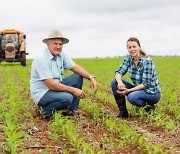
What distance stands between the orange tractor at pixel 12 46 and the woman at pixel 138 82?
19174 millimetres

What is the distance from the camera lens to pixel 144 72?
675 cm

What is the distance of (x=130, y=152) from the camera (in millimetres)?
4629

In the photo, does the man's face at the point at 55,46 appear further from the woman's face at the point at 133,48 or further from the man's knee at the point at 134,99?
the man's knee at the point at 134,99

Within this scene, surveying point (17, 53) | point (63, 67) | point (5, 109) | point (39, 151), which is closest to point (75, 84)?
point (63, 67)

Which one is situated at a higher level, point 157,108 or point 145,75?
point 145,75

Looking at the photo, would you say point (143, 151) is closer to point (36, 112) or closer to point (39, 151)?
point (39, 151)

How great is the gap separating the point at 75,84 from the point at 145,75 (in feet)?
3.78

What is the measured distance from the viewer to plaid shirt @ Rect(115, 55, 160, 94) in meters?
6.74

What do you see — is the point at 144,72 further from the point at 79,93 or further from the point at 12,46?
the point at 12,46

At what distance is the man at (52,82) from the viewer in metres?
6.51

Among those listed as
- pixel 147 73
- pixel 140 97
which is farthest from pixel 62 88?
pixel 147 73

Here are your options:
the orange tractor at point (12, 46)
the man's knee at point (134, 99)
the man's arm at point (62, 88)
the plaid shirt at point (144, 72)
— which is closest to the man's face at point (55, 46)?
the man's arm at point (62, 88)

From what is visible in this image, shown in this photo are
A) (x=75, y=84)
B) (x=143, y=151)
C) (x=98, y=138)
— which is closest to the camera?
(x=143, y=151)

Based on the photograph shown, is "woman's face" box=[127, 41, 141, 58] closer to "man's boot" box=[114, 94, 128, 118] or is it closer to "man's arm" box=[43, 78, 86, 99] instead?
"man's boot" box=[114, 94, 128, 118]
